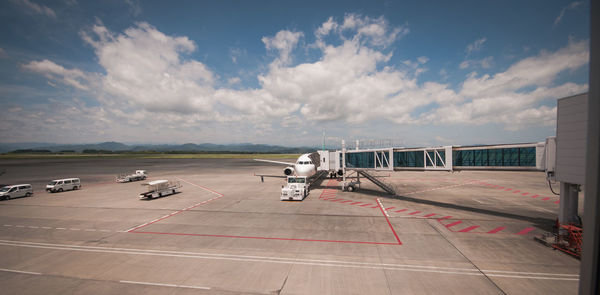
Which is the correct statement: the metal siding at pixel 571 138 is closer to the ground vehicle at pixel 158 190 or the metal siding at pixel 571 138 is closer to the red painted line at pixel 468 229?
the red painted line at pixel 468 229

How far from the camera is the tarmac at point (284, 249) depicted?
34.5 feet

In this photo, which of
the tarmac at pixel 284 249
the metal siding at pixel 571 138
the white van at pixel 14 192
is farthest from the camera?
the white van at pixel 14 192

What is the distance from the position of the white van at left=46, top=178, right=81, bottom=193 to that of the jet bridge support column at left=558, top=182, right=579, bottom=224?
172 ft

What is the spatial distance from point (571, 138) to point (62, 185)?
53047 mm

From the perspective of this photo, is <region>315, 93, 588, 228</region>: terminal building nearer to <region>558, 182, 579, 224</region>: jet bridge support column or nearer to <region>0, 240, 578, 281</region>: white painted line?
<region>558, 182, 579, 224</region>: jet bridge support column

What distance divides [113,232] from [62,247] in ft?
8.75

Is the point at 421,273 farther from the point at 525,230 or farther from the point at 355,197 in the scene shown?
the point at 355,197

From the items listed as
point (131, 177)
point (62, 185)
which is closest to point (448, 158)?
point (62, 185)

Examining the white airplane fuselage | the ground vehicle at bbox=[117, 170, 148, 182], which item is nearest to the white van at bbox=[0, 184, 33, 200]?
the ground vehicle at bbox=[117, 170, 148, 182]

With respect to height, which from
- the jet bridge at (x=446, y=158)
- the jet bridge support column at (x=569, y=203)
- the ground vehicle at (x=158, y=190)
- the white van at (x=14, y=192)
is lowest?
the white van at (x=14, y=192)

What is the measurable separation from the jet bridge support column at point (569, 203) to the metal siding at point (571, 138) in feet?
2.96

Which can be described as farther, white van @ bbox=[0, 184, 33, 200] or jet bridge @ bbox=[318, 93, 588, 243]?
white van @ bbox=[0, 184, 33, 200]

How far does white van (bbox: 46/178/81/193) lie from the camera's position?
101 feet

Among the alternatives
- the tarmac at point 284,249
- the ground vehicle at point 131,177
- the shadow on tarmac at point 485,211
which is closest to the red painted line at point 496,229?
the tarmac at point 284,249
